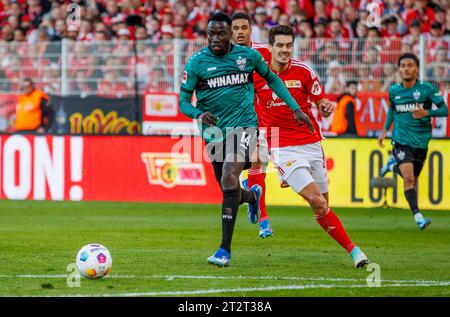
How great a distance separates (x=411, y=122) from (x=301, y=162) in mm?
5663

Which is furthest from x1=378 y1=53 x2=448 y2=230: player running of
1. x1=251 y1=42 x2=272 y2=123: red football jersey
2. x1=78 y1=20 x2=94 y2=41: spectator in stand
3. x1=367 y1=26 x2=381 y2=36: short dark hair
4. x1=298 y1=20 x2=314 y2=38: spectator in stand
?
x1=78 y1=20 x2=94 y2=41: spectator in stand

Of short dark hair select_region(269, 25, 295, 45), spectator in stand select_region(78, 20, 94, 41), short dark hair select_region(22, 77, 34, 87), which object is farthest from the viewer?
spectator in stand select_region(78, 20, 94, 41)

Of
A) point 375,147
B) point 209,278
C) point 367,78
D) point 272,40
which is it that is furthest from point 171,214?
point 209,278

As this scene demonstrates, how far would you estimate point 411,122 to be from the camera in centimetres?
1661

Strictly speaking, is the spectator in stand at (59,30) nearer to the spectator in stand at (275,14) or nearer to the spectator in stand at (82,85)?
the spectator in stand at (82,85)

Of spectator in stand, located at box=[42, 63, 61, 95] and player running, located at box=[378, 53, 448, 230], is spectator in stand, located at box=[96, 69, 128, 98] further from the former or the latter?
player running, located at box=[378, 53, 448, 230]

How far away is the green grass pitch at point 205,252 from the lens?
9.37m

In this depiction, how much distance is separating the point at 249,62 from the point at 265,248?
2915 mm

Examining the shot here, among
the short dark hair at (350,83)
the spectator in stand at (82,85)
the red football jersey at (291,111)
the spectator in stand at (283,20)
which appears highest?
the spectator in stand at (283,20)

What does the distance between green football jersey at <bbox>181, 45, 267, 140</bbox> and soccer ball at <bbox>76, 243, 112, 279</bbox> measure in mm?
1978

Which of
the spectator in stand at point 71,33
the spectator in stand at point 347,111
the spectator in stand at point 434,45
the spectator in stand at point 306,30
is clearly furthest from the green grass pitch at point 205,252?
the spectator in stand at point 71,33

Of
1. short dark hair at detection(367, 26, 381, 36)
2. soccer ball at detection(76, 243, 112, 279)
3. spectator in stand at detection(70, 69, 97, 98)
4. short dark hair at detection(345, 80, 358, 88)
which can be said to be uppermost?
short dark hair at detection(367, 26, 381, 36)

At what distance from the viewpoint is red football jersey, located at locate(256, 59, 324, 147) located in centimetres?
1166

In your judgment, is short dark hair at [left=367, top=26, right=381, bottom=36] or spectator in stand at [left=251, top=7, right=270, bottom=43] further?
spectator in stand at [left=251, top=7, right=270, bottom=43]
